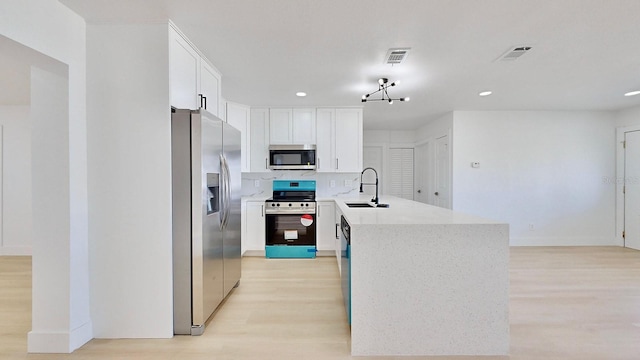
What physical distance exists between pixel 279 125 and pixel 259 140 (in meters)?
0.41

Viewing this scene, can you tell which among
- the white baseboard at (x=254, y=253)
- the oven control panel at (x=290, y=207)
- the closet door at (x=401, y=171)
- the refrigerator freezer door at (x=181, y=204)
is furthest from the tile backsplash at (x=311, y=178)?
the refrigerator freezer door at (x=181, y=204)

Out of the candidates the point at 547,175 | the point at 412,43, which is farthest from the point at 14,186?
the point at 547,175

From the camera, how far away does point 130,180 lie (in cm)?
223

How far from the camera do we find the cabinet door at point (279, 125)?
4.89m

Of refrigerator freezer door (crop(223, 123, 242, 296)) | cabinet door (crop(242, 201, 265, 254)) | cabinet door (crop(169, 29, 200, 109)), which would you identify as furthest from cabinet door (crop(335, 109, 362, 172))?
cabinet door (crop(169, 29, 200, 109))

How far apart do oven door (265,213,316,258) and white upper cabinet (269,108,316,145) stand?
1255mm

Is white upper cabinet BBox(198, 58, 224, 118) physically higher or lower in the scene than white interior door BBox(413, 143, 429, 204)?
higher

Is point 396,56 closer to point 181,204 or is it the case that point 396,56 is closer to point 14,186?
point 181,204

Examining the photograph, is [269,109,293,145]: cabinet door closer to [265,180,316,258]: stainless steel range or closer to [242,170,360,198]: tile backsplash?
[242,170,360,198]: tile backsplash

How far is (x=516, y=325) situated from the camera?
2416 mm

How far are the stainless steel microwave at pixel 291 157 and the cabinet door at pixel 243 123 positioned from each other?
1.28ft

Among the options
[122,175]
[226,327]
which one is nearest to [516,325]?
[226,327]

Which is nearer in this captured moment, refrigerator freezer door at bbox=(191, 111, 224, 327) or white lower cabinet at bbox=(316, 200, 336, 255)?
refrigerator freezer door at bbox=(191, 111, 224, 327)

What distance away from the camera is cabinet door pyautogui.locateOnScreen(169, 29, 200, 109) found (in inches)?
89.8
